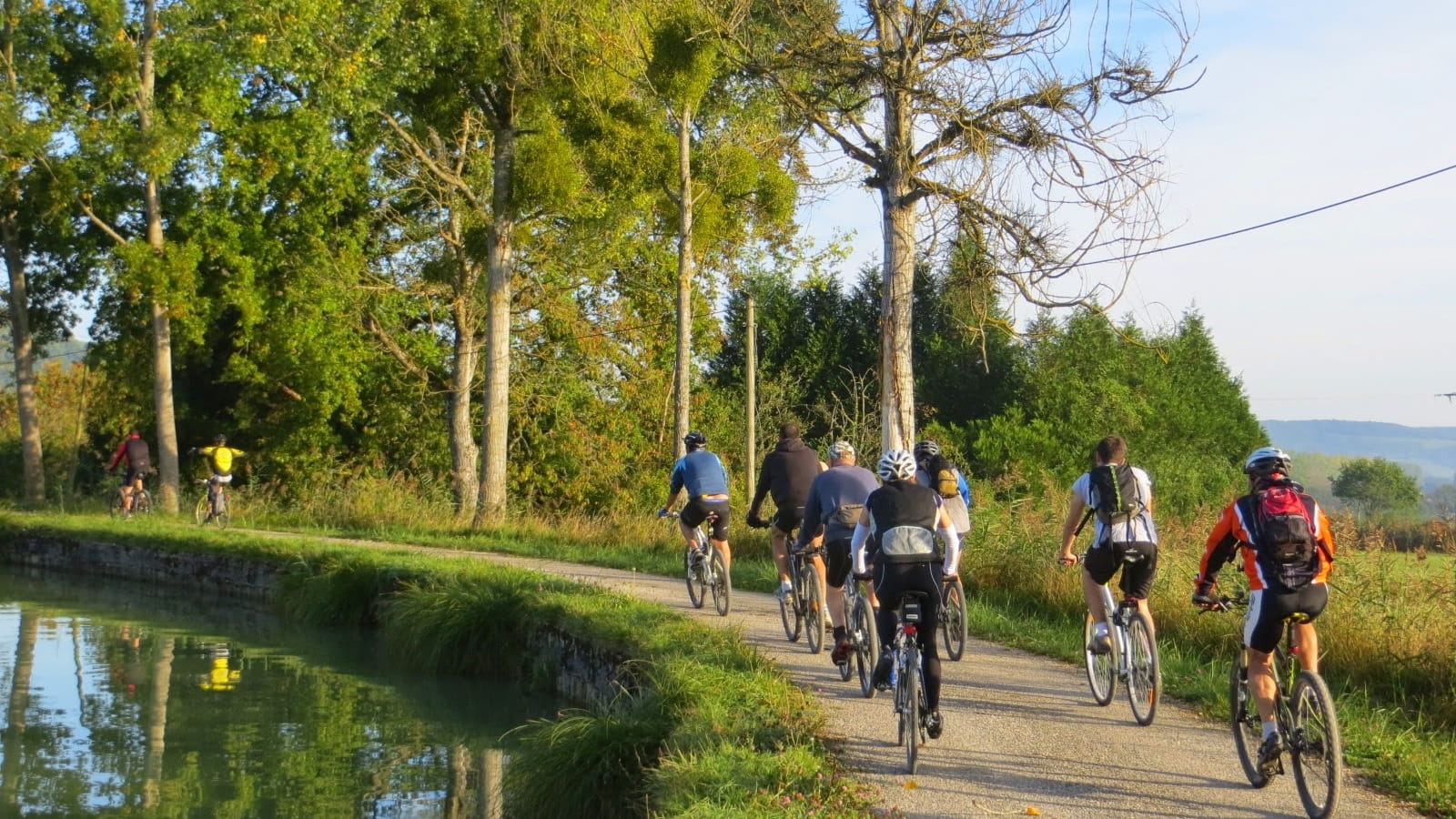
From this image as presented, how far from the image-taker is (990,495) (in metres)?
18.9

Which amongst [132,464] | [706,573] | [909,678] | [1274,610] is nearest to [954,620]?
[706,573]

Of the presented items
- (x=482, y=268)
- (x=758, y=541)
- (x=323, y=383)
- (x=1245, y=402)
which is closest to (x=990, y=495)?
(x=758, y=541)

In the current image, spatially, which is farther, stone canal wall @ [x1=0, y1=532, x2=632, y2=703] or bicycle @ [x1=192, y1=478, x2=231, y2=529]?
bicycle @ [x1=192, y1=478, x2=231, y2=529]

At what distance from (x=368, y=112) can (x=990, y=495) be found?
556 inches

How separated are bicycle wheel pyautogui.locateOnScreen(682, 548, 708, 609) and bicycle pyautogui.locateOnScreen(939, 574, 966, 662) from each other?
11.7 feet

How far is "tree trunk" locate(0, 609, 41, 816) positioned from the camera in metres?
9.99

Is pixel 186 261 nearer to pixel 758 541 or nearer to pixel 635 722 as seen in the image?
pixel 758 541

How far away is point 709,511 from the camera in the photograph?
14367 mm

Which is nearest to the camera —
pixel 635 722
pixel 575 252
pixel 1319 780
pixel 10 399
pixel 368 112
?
pixel 1319 780

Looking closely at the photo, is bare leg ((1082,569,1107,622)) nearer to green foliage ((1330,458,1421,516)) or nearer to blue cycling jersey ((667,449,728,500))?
blue cycling jersey ((667,449,728,500))

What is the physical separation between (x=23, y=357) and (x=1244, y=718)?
32.0 meters

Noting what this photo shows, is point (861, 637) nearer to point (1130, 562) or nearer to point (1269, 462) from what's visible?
point (1130, 562)

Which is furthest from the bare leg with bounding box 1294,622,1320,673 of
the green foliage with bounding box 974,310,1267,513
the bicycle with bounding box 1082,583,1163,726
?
the green foliage with bounding box 974,310,1267,513

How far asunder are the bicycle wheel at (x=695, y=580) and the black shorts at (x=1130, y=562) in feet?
20.4
